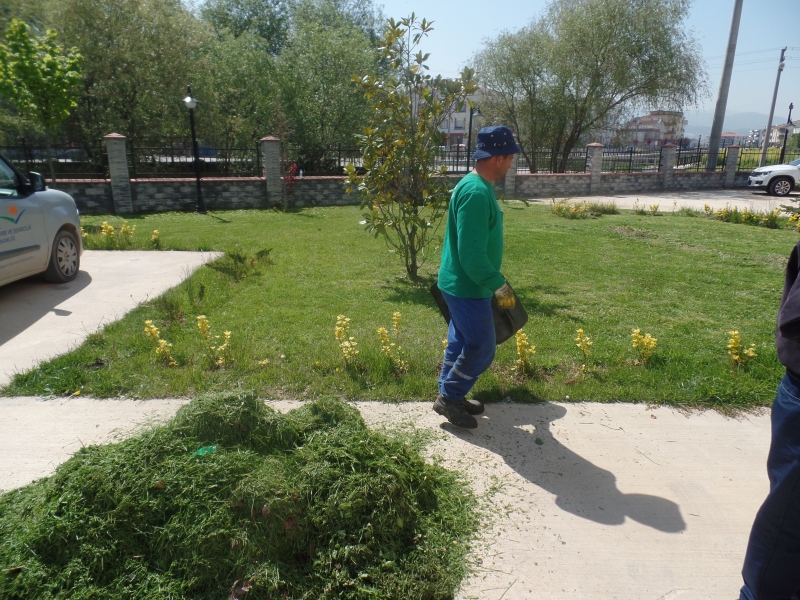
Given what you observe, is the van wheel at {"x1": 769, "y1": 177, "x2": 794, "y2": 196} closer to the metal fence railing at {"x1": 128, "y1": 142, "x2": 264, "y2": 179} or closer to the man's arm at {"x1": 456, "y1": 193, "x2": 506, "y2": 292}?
Result: the metal fence railing at {"x1": 128, "y1": 142, "x2": 264, "y2": 179}

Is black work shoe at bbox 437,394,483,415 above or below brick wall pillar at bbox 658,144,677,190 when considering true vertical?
below

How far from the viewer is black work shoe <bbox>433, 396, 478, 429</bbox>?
378 centimetres

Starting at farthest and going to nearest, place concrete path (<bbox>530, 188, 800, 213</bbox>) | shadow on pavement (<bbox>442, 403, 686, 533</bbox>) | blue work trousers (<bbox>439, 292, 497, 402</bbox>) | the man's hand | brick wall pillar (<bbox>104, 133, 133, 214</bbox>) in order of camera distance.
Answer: concrete path (<bbox>530, 188, 800, 213</bbox>), brick wall pillar (<bbox>104, 133, 133, 214</bbox>), the man's hand, blue work trousers (<bbox>439, 292, 497, 402</bbox>), shadow on pavement (<bbox>442, 403, 686, 533</bbox>)

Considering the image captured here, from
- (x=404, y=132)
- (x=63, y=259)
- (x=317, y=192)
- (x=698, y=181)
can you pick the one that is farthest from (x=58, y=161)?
(x=698, y=181)

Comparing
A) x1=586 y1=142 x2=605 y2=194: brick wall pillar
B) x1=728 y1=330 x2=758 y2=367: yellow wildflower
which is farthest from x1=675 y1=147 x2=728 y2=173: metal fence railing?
x1=728 y1=330 x2=758 y2=367: yellow wildflower

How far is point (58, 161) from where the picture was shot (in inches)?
709

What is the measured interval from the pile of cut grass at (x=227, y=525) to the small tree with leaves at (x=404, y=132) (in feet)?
16.6

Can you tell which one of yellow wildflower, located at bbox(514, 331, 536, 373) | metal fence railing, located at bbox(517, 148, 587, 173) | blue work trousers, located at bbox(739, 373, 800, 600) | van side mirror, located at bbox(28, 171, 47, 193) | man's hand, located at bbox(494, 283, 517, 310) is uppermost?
metal fence railing, located at bbox(517, 148, 587, 173)

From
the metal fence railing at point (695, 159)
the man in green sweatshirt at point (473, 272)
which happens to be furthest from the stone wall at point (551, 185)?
the man in green sweatshirt at point (473, 272)

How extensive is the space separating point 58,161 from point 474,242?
18956 millimetres

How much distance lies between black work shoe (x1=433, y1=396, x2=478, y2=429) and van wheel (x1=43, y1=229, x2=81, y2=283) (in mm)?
5733

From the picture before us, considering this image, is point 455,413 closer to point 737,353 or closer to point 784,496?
point 784,496

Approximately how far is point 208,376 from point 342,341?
1.13 meters

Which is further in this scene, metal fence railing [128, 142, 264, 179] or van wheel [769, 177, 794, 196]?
van wheel [769, 177, 794, 196]
